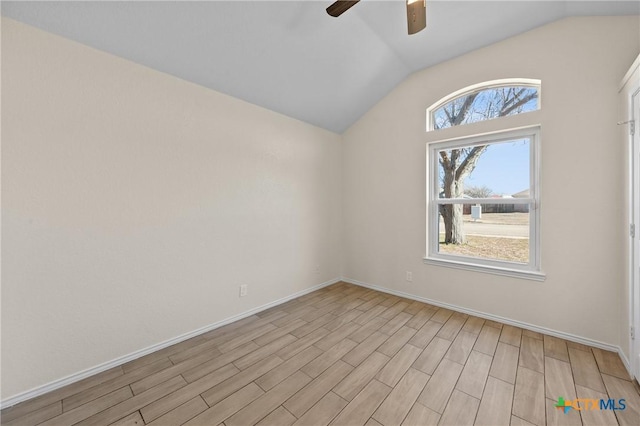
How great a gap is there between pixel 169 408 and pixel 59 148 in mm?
1866

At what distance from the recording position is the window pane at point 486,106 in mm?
2506

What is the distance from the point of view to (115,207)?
6.30ft

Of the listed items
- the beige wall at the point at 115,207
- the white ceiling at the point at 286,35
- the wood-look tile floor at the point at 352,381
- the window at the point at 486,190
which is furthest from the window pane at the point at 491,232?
the beige wall at the point at 115,207

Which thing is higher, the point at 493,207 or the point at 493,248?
the point at 493,207

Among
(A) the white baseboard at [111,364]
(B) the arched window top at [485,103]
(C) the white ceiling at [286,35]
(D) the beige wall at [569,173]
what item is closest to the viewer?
(A) the white baseboard at [111,364]

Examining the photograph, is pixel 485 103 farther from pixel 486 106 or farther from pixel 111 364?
pixel 111 364

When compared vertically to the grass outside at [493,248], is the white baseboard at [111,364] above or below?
below

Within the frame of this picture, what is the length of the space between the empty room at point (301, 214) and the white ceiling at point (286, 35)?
0.02 metres

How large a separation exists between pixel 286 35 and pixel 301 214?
2.00 m

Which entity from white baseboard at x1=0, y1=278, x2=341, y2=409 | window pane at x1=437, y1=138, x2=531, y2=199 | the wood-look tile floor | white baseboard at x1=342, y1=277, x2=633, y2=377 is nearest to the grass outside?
window pane at x1=437, y1=138, x2=531, y2=199

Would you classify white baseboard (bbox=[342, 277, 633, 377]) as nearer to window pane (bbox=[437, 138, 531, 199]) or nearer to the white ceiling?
window pane (bbox=[437, 138, 531, 199])

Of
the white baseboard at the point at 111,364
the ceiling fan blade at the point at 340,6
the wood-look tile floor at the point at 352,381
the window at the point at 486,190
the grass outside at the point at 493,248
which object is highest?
the ceiling fan blade at the point at 340,6

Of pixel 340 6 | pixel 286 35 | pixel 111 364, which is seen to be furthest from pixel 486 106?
pixel 111 364

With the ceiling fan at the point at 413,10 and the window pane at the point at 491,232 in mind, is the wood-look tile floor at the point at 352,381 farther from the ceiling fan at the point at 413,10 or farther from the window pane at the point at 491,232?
the ceiling fan at the point at 413,10
